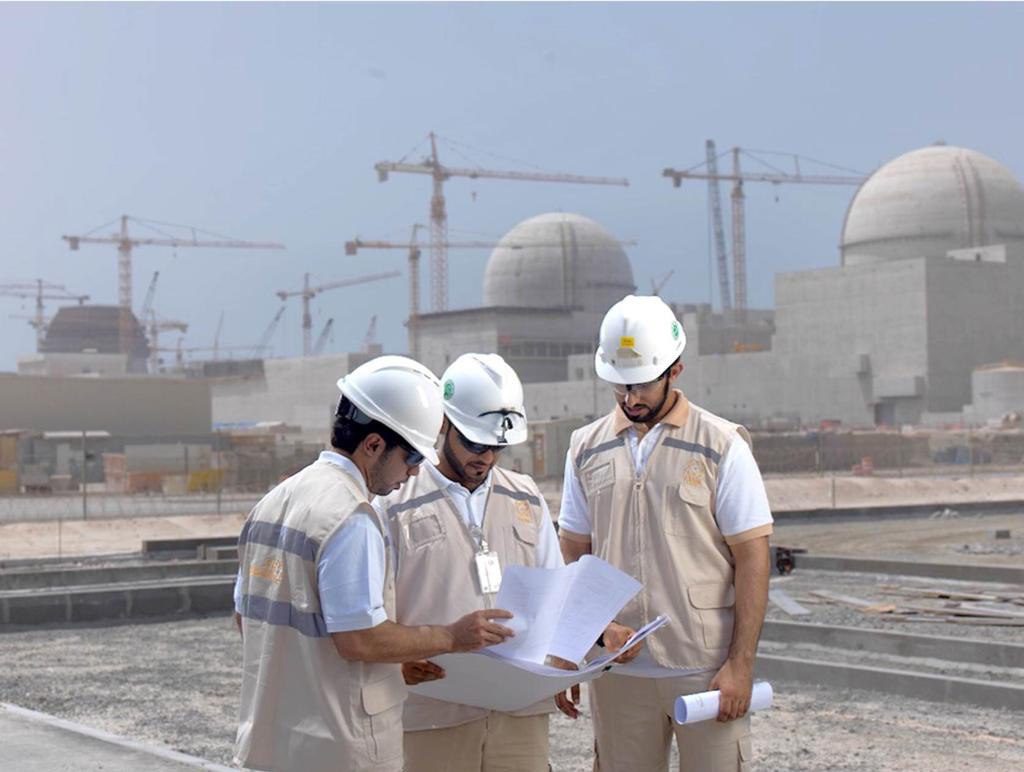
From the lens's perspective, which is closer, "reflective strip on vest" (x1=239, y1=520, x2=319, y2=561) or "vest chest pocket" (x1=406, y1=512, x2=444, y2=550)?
"reflective strip on vest" (x1=239, y1=520, x2=319, y2=561)

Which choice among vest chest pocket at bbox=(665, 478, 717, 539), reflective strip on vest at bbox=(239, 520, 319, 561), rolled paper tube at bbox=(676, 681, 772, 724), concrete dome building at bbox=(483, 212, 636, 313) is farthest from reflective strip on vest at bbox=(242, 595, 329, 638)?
concrete dome building at bbox=(483, 212, 636, 313)

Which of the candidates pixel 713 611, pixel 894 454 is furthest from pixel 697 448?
pixel 894 454

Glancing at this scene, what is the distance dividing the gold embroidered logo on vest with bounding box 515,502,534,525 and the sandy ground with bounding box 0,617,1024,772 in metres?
3.40

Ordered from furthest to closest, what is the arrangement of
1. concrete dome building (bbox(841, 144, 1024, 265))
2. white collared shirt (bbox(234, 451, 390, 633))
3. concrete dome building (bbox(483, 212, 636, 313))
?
concrete dome building (bbox(483, 212, 636, 313))
concrete dome building (bbox(841, 144, 1024, 265))
white collared shirt (bbox(234, 451, 390, 633))

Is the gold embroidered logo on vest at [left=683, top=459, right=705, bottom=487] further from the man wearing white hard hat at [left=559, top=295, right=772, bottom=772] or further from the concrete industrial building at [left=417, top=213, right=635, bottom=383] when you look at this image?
the concrete industrial building at [left=417, top=213, right=635, bottom=383]

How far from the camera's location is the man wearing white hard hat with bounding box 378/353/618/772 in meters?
4.11

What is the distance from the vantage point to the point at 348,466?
11.8 ft

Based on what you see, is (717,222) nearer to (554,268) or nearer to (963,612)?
(554,268)

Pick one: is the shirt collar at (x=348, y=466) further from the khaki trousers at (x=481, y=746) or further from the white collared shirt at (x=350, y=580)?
the khaki trousers at (x=481, y=746)

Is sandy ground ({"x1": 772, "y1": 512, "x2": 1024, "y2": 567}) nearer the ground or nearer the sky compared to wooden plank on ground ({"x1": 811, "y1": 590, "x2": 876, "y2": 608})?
nearer the ground

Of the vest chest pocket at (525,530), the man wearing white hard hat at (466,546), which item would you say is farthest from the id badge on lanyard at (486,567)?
the vest chest pocket at (525,530)

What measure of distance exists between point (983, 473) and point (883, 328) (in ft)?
65.9

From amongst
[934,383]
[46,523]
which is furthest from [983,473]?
[46,523]

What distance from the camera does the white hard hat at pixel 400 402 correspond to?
3.59 m
